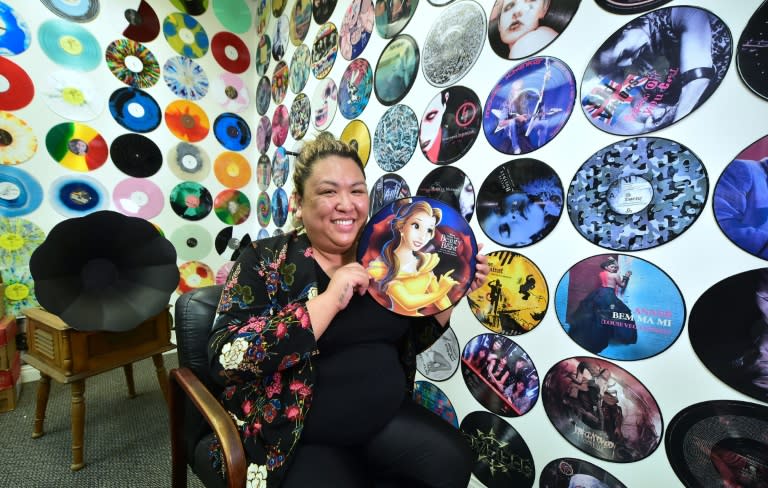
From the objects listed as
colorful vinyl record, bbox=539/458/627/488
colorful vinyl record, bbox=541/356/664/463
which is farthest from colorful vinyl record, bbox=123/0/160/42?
colorful vinyl record, bbox=539/458/627/488

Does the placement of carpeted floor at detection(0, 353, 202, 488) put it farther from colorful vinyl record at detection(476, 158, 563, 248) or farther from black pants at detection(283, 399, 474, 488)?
colorful vinyl record at detection(476, 158, 563, 248)

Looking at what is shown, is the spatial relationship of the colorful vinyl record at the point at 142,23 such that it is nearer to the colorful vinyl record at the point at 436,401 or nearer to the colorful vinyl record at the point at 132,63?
the colorful vinyl record at the point at 132,63

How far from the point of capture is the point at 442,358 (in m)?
1.25

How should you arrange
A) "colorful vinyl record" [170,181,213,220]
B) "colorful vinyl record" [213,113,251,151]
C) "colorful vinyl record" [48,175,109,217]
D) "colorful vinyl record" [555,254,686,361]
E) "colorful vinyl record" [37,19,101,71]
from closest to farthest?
"colorful vinyl record" [555,254,686,361] → "colorful vinyl record" [37,19,101,71] → "colorful vinyl record" [48,175,109,217] → "colorful vinyl record" [170,181,213,220] → "colorful vinyl record" [213,113,251,151]

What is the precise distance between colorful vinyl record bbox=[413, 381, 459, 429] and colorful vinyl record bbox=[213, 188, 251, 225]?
201 cm

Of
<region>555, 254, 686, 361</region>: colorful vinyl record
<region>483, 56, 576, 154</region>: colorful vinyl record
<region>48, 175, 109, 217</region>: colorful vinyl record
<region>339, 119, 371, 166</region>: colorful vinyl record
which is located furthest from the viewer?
<region>48, 175, 109, 217</region>: colorful vinyl record

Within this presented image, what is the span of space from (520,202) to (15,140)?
107 inches

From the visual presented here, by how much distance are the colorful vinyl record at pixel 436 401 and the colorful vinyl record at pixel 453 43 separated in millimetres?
1243

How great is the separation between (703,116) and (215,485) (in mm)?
1422

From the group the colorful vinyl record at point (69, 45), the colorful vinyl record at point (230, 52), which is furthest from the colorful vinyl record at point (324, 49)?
Result: the colorful vinyl record at point (69, 45)

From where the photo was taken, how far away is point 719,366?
2.18ft

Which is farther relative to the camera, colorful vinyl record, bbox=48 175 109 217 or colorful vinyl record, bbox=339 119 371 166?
colorful vinyl record, bbox=48 175 109 217

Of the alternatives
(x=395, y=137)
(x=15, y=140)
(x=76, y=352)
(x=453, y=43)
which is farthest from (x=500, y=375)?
(x=15, y=140)

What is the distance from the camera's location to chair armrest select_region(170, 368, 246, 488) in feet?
2.13
